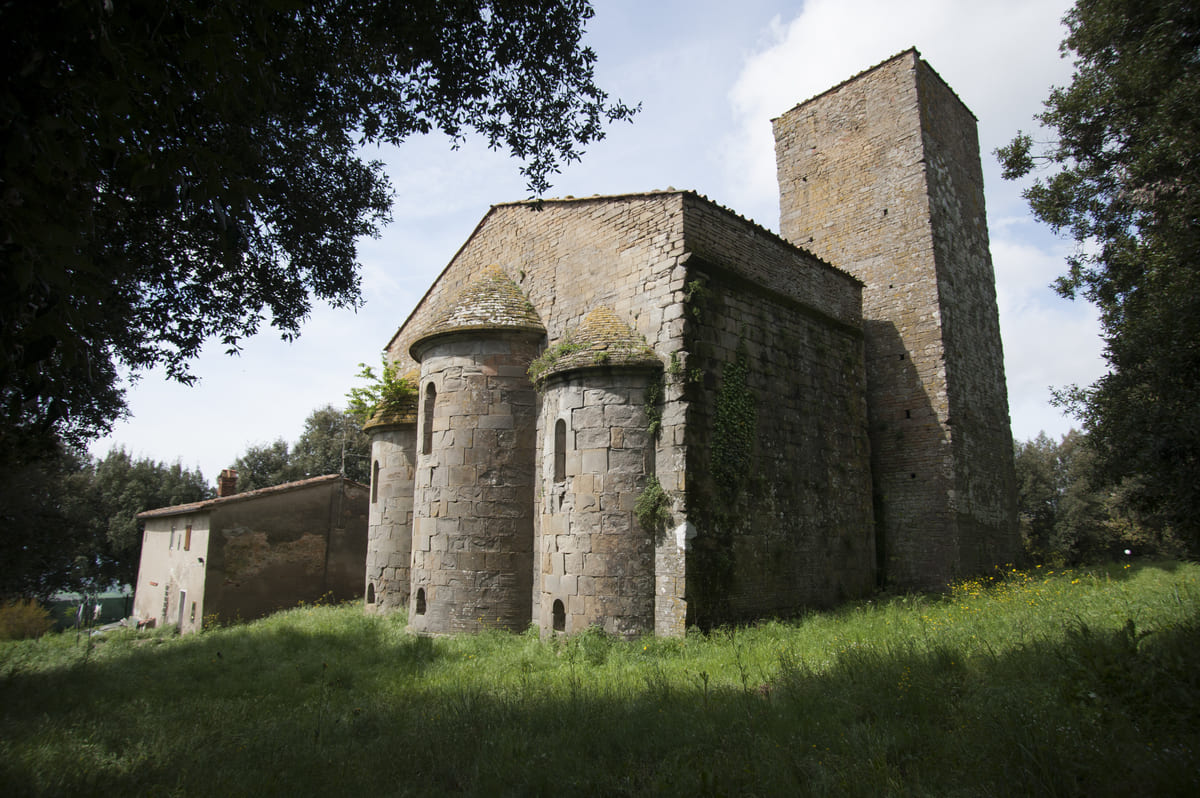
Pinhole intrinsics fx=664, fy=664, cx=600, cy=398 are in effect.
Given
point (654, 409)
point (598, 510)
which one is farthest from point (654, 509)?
point (654, 409)

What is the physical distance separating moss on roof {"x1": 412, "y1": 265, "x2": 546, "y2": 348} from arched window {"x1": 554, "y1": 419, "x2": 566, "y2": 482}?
2383 mm

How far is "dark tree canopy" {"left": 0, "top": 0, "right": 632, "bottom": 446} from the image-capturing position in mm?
2496

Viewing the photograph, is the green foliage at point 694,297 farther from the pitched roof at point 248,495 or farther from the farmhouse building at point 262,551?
the farmhouse building at point 262,551

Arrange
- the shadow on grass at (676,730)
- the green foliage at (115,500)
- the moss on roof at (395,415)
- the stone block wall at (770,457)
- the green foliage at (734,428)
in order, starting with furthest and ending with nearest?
1. the green foliage at (115,500)
2. the moss on roof at (395,415)
3. the green foliage at (734,428)
4. the stone block wall at (770,457)
5. the shadow on grass at (676,730)

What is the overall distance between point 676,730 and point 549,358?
6624 millimetres

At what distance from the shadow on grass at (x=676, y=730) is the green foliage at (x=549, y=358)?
4667 millimetres

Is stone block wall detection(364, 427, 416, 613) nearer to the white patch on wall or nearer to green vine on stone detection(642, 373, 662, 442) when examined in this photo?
green vine on stone detection(642, 373, 662, 442)

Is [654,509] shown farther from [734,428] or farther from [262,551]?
[262,551]

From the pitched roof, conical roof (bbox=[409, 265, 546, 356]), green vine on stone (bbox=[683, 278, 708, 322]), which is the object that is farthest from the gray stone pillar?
green vine on stone (bbox=[683, 278, 708, 322])

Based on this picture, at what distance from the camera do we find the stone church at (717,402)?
9.80 m

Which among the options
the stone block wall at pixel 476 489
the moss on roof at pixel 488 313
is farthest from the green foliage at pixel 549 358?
the moss on roof at pixel 488 313

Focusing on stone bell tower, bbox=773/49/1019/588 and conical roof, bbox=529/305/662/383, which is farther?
stone bell tower, bbox=773/49/1019/588

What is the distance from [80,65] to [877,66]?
1659 centimetres

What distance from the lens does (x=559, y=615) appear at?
33.0ft
